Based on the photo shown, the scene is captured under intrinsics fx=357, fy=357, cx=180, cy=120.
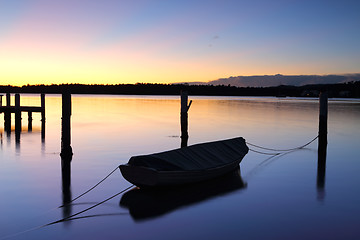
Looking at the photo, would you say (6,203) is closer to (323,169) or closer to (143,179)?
(143,179)

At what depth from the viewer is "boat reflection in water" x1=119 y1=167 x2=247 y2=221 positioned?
31.9ft

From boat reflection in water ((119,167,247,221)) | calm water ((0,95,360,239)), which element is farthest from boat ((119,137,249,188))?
calm water ((0,95,360,239))

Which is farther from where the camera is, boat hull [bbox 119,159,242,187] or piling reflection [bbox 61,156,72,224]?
boat hull [bbox 119,159,242,187]

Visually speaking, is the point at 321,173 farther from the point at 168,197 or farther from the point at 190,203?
the point at 168,197

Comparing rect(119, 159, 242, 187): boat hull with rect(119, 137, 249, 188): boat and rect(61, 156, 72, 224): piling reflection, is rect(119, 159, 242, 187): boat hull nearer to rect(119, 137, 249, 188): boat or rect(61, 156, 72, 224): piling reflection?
rect(119, 137, 249, 188): boat

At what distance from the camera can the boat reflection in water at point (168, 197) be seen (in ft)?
31.9

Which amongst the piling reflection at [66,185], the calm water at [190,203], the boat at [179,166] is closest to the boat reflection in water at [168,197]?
the calm water at [190,203]

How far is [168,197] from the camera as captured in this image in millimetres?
10742

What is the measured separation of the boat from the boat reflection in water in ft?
0.87

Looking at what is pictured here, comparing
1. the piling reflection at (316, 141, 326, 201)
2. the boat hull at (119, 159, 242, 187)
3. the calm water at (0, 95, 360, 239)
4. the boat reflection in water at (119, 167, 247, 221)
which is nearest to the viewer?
the calm water at (0, 95, 360, 239)

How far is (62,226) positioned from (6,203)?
2892 mm

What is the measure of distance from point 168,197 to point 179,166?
106cm

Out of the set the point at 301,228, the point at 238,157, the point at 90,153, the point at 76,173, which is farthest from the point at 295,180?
the point at 90,153

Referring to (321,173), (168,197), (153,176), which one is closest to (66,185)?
(153,176)
